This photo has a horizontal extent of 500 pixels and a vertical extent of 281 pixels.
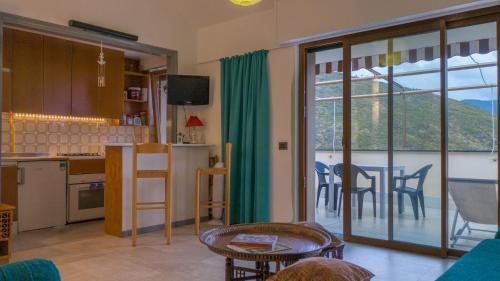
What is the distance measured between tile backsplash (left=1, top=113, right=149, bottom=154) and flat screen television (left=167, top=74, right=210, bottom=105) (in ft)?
5.25

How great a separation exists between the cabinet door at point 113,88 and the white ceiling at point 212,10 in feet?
4.24

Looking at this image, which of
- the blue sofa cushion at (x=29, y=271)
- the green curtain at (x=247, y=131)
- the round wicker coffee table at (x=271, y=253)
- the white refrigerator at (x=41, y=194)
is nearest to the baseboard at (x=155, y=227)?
the green curtain at (x=247, y=131)

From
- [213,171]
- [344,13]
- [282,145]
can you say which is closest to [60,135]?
[213,171]

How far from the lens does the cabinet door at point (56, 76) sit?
5.05 meters

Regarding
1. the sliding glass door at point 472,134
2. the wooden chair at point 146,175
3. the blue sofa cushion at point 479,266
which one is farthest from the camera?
the wooden chair at point 146,175

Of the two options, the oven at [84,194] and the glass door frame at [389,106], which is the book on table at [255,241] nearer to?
the glass door frame at [389,106]

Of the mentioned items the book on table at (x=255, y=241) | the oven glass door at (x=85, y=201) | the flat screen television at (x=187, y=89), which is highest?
the flat screen television at (x=187, y=89)

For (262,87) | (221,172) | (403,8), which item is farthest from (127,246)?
(403,8)

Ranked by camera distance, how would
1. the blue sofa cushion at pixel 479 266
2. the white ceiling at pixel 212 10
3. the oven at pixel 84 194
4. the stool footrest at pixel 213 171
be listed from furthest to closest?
the oven at pixel 84 194 → the white ceiling at pixel 212 10 → the stool footrest at pixel 213 171 → the blue sofa cushion at pixel 479 266

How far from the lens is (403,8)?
Answer: 3600 millimetres

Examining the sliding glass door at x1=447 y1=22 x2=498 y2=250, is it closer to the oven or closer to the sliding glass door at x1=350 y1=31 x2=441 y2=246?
the sliding glass door at x1=350 y1=31 x2=441 y2=246

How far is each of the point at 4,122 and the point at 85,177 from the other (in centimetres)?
124

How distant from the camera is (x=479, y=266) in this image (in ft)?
5.60

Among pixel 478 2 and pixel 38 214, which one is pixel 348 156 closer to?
pixel 478 2
